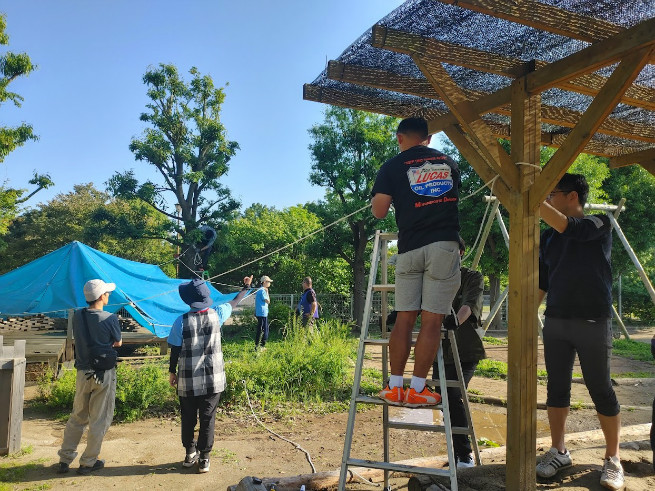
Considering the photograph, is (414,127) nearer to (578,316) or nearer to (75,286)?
(578,316)

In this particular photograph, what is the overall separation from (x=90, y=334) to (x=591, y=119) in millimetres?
4050

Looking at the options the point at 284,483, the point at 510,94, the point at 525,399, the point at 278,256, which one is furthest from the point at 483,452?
the point at 278,256

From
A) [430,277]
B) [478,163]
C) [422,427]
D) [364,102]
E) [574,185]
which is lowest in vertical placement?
[422,427]

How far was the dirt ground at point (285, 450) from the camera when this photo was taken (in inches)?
128

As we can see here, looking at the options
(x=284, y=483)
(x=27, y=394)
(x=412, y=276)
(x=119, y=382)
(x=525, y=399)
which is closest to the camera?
(x=412, y=276)

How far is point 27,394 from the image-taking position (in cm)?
659

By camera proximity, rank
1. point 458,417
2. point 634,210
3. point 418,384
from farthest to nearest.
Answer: point 634,210, point 458,417, point 418,384

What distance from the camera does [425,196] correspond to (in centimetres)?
260

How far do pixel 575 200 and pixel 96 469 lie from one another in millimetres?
4311

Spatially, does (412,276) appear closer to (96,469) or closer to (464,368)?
(464,368)

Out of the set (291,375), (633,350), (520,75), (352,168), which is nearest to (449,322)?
(520,75)

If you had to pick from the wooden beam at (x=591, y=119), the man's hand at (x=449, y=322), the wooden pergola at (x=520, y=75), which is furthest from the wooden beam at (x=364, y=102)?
the man's hand at (x=449, y=322)

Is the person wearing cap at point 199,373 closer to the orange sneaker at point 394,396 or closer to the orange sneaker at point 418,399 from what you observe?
the orange sneaker at point 394,396

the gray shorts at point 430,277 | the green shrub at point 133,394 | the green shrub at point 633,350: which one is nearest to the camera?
the gray shorts at point 430,277
